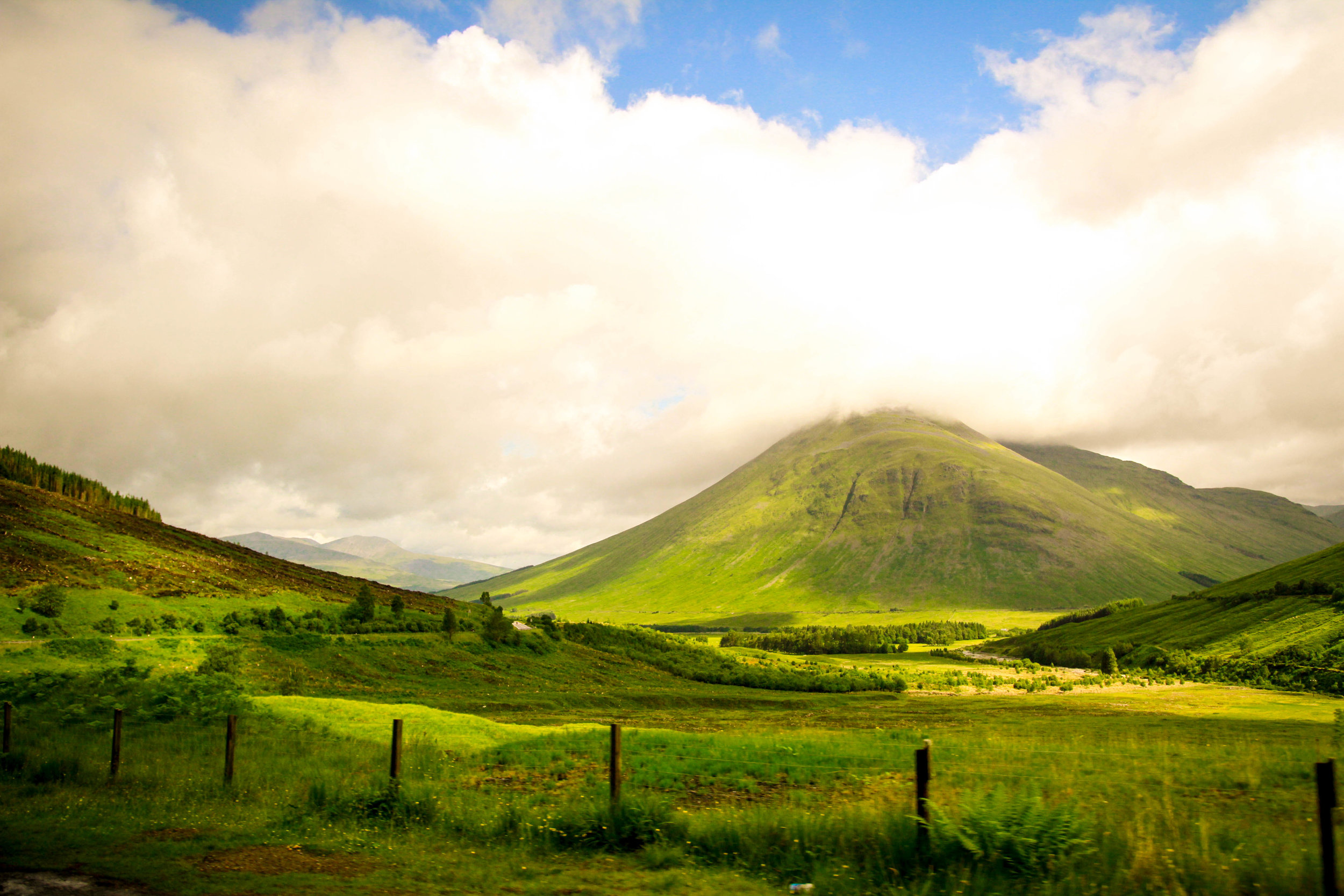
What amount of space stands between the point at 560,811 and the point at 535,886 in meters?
3.43

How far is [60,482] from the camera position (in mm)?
116562

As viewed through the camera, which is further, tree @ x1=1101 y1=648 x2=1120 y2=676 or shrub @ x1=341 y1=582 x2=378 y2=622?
tree @ x1=1101 y1=648 x2=1120 y2=676

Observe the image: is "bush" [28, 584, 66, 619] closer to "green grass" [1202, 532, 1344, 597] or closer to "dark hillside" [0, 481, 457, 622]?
"dark hillside" [0, 481, 457, 622]

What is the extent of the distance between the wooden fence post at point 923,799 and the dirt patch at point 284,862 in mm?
9366

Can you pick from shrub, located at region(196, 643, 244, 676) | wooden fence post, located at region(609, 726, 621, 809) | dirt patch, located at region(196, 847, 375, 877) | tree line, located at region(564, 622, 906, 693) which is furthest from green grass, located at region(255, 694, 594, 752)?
tree line, located at region(564, 622, 906, 693)

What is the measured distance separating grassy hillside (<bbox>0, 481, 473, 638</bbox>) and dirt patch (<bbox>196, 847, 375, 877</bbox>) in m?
58.8

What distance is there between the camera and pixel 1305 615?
10606 cm

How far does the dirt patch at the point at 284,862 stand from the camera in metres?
12.0

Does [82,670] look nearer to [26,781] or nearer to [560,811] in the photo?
[26,781]

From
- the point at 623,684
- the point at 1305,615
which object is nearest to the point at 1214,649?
the point at 1305,615

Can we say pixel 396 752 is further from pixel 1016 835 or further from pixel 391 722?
pixel 391 722

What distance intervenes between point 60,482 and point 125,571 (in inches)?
2284

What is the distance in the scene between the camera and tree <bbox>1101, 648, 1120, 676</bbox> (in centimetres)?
12924

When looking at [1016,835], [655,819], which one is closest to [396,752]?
[655,819]
